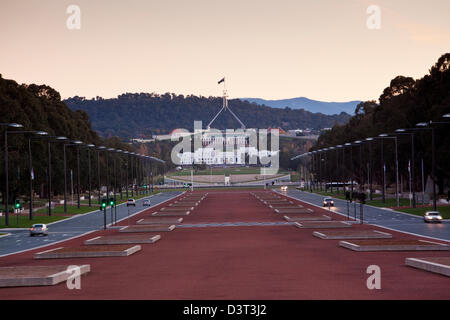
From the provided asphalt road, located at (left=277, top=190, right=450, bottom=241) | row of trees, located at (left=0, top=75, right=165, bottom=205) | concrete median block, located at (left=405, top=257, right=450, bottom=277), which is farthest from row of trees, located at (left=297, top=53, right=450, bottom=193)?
concrete median block, located at (left=405, top=257, right=450, bottom=277)

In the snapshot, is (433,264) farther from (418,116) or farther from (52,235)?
(418,116)

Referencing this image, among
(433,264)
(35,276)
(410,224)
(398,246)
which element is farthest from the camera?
(410,224)

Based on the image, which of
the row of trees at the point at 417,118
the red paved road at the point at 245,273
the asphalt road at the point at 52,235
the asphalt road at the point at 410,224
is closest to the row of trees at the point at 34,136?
the asphalt road at the point at 52,235

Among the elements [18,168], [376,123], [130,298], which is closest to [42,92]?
[18,168]

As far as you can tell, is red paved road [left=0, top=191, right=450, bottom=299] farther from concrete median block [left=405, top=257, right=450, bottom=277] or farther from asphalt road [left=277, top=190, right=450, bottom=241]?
asphalt road [left=277, top=190, right=450, bottom=241]

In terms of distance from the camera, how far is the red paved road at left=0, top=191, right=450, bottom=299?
26594 millimetres

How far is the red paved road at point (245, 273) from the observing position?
2659 centimetres

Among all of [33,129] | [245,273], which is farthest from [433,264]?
[33,129]

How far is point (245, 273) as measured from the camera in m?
32.8

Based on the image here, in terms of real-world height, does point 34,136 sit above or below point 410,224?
above

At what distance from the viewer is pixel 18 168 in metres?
83.9

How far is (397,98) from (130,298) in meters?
102
